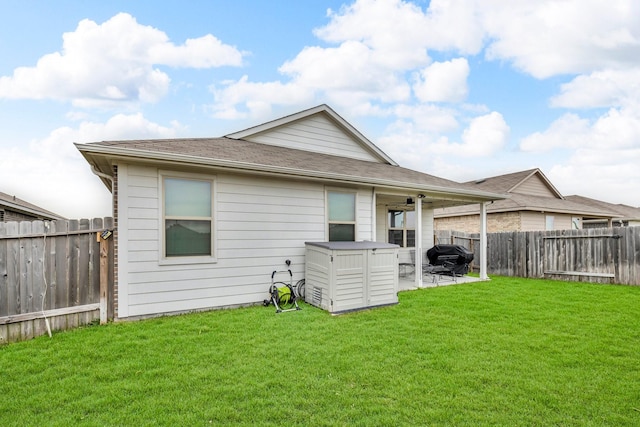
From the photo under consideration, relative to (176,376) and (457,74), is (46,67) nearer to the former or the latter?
(176,376)

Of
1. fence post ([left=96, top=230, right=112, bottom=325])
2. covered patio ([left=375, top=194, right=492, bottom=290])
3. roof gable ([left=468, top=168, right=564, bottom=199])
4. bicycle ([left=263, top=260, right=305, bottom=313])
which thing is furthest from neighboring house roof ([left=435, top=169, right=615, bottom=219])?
fence post ([left=96, top=230, right=112, bottom=325])

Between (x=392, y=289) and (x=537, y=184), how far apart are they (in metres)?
17.4

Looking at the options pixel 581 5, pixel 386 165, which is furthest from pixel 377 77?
pixel 581 5

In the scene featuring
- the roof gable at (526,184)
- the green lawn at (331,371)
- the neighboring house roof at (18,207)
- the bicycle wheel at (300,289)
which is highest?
the roof gable at (526,184)

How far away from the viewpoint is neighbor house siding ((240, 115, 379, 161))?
30.8 feet

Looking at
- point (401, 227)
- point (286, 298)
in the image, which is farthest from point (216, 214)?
point (401, 227)

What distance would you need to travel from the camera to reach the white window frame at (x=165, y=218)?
5.61 meters

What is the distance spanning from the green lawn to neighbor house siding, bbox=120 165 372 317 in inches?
18.2

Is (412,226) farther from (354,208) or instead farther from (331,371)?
(331,371)

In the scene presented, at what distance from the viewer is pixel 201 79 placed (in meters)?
11.2

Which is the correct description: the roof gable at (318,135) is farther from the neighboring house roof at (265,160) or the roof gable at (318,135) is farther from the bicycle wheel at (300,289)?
the bicycle wheel at (300,289)

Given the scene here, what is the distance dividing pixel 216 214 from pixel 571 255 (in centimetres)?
1118

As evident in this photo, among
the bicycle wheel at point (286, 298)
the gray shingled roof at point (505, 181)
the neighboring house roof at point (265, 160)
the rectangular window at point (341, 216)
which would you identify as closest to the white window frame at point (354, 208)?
the rectangular window at point (341, 216)

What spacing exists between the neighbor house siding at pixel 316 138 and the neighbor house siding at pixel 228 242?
2835mm
